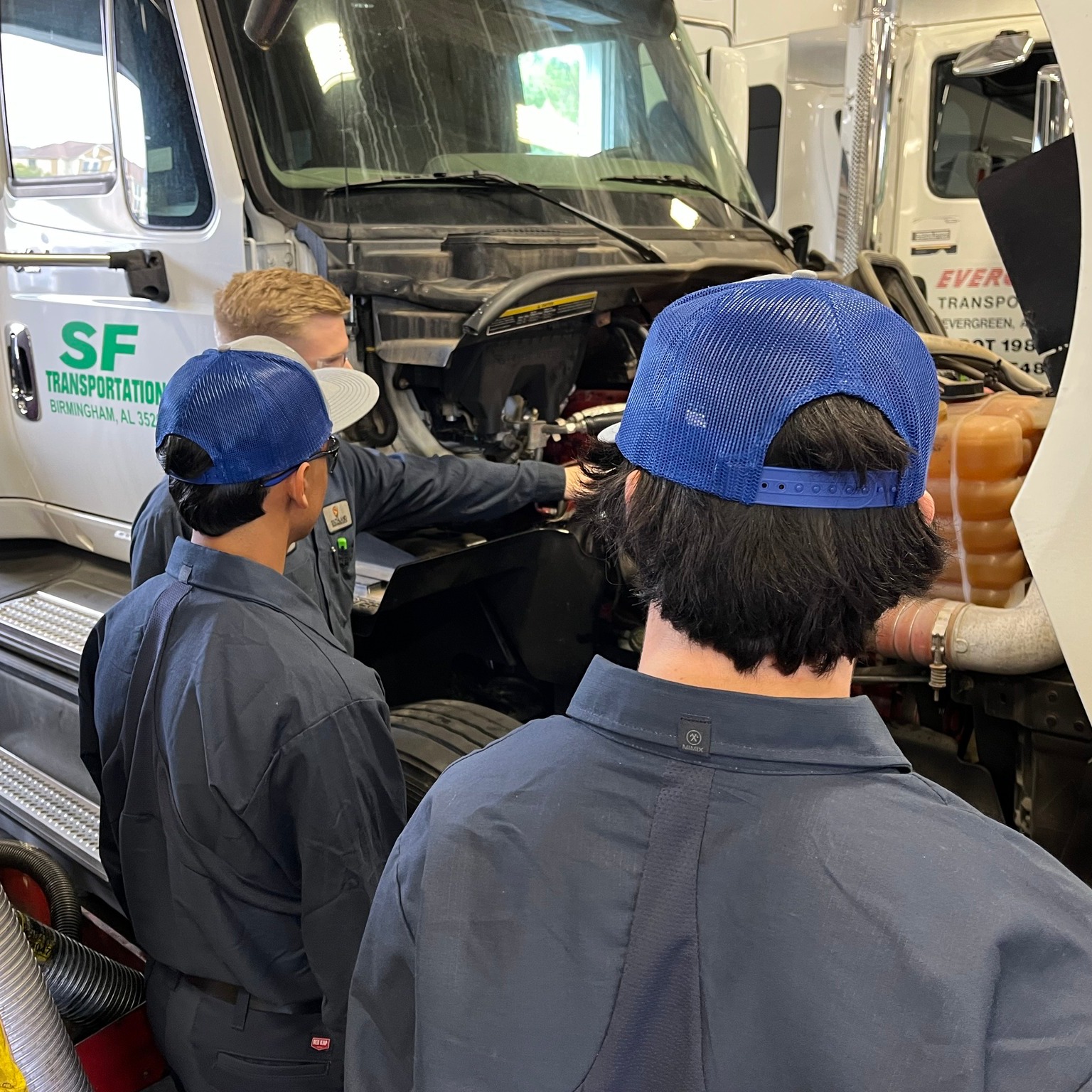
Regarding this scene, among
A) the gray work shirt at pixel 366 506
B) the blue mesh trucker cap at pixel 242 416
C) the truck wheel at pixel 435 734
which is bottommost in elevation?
the truck wheel at pixel 435 734

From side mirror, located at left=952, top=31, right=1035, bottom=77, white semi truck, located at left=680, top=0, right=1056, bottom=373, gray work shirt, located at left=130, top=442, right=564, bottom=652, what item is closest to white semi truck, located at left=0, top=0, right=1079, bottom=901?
gray work shirt, located at left=130, top=442, right=564, bottom=652

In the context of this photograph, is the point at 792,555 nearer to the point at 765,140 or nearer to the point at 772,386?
the point at 772,386

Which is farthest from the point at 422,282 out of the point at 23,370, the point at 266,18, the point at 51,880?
the point at 23,370

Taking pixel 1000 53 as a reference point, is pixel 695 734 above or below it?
below

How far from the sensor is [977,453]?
2.12m

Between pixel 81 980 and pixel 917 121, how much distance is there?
19.1 feet

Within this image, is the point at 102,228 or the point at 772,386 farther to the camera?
the point at 102,228

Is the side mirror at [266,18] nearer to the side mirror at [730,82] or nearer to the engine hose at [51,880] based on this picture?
the engine hose at [51,880]

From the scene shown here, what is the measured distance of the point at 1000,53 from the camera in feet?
14.7

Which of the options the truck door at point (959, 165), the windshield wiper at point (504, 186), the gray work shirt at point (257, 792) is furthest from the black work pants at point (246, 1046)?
the truck door at point (959, 165)

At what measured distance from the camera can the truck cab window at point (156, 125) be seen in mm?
2754

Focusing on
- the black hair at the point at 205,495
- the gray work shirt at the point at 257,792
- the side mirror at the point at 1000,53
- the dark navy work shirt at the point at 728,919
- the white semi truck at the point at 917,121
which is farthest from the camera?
the white semi truck at the point at 917,121

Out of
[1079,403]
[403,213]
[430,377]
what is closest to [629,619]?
[430,377]

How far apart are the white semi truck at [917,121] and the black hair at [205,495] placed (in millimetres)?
4338
